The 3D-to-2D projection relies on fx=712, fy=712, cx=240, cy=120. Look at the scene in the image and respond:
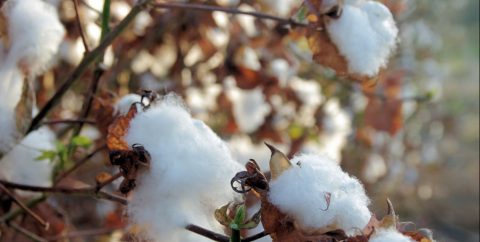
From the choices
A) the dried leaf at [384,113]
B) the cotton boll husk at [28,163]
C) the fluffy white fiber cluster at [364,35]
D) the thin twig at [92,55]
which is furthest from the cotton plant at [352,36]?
the dried leaf at [384,113]

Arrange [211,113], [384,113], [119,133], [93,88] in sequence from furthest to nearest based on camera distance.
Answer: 1. [211,113]
2. [384,113]
3. [93,88]
4. [119,133]

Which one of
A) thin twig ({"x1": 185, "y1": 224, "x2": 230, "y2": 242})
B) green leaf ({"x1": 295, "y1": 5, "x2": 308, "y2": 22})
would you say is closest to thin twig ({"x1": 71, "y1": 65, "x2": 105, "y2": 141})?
green leaf ({"x1": 295, "y1": 5, "x2": 308, "y2": 22})

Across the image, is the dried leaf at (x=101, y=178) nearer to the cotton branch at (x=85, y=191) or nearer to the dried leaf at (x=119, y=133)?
the cotton branch at (x=85, y=191)

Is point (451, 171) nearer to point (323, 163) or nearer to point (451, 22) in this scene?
point (451, 22)

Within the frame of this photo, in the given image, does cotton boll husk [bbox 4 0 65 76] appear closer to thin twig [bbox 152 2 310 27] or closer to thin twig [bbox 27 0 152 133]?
thin twig [bbox 27 0 152 133]

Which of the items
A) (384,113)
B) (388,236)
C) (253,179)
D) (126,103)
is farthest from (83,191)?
(384,113)

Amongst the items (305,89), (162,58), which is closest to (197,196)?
(162,58)

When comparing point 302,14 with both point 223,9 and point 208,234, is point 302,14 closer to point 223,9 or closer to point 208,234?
point 223,9
